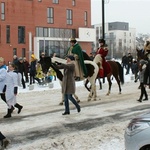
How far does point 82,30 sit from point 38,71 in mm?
46315

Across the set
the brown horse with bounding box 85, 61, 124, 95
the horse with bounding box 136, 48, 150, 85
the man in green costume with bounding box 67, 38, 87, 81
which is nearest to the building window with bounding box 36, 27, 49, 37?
the brown horse with bounding box 85, 61, 124, 95

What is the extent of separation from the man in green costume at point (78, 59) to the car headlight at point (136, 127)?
788 centimetres

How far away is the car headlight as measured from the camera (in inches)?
227

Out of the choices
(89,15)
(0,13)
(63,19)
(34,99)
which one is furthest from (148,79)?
(89,15)

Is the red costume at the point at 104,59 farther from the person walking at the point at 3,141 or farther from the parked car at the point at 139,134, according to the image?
the parked car at the point at 139,134

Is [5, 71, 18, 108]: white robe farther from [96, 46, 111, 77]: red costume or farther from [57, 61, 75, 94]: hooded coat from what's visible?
[96, 46, 111, 77]: red costume

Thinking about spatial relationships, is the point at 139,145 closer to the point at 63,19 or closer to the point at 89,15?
the point at 63,19

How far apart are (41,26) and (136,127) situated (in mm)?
58507

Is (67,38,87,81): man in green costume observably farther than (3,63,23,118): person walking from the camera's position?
Yes

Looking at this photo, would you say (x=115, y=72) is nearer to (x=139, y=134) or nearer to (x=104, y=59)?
(x=104, y=59)

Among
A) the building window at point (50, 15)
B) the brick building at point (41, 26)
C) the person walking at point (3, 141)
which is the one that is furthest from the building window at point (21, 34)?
the person walking at point (3, 141)

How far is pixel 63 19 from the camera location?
220 ft

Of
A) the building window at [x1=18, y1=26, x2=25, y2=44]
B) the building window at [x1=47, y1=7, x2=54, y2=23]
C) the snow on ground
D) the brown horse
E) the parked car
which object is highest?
the building window at [x1=47, y1=7, x2=54, y2=23]

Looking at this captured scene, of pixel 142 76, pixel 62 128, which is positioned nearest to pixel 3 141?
pixel 62 128
